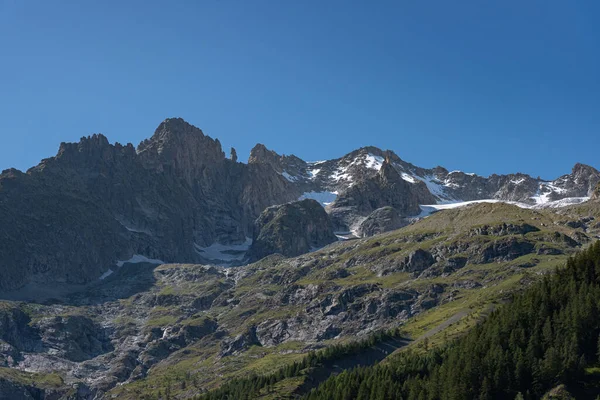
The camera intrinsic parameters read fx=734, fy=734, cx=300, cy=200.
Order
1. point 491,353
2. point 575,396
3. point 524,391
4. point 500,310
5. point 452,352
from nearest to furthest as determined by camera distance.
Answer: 1. point 575,396
2. point 524,391
3. point 491,353
4. point 452,352
5. point 500,310

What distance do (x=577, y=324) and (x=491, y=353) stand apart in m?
19.6

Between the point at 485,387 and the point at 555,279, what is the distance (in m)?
45.9

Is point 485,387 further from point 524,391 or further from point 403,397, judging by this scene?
point 403,397

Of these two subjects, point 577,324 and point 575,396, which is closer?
point 575,396

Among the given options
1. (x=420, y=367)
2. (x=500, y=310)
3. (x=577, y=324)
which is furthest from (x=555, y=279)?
(x=420, y=367)

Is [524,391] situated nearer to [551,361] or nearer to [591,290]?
[551,361]

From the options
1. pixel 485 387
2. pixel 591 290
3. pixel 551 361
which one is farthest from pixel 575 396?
pixel 591 290

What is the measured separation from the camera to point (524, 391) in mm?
153375

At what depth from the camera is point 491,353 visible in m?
165

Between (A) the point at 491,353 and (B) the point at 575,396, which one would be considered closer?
(B) the point at 575,396

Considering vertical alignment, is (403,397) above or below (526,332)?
below

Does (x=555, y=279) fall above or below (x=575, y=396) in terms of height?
above

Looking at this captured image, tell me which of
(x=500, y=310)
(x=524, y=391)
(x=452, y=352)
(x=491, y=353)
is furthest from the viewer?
(x=500, y=310)

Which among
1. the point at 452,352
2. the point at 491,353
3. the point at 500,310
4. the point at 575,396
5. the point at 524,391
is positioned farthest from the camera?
the point at 500,310
